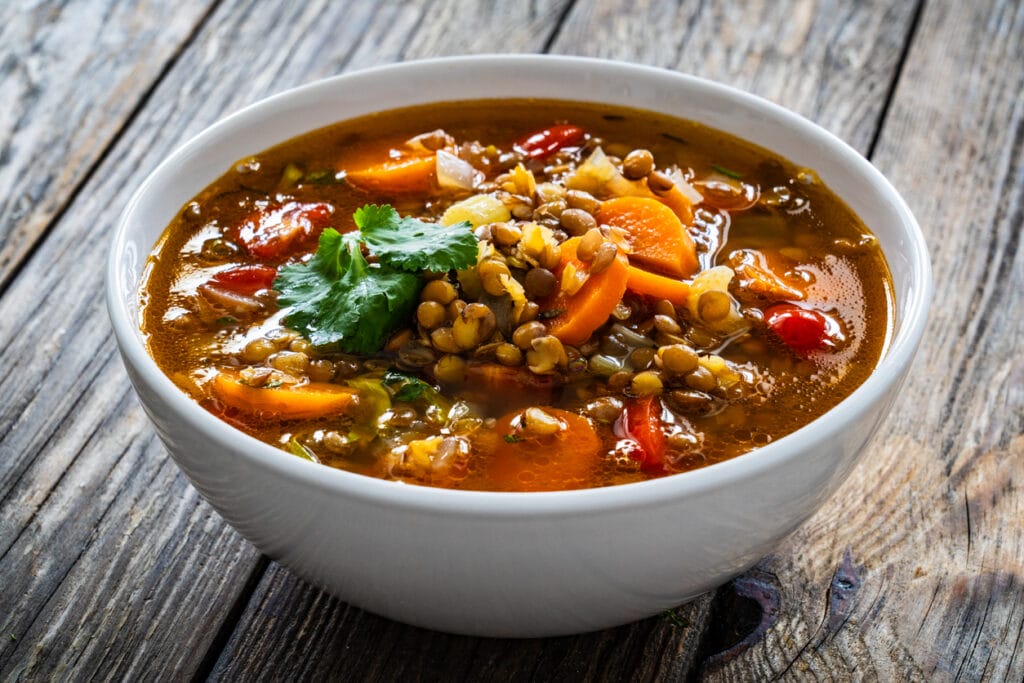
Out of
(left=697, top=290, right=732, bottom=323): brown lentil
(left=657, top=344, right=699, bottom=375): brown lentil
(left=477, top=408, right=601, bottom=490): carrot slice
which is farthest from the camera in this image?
(left=697, top=290, right=732, bottom=323): brown lentil

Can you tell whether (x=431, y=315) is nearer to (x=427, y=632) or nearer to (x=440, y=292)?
(x=440, y=292)

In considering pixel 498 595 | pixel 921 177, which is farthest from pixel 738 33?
pixel 498 595

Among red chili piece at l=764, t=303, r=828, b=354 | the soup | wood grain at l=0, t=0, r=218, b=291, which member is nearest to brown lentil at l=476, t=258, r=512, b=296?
the soup

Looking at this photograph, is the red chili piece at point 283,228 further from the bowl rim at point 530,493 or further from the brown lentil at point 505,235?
the brown lentil at point 505,235

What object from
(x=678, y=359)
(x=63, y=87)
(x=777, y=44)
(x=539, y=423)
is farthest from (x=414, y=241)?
(x=777, y=44)

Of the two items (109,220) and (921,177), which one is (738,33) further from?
(109,220)

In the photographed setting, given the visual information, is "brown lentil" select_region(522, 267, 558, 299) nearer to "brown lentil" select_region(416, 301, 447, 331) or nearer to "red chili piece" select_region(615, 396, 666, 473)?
"brown lentil" select_region(416, 301, 447, 331)
